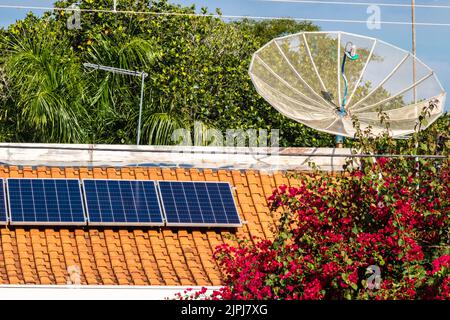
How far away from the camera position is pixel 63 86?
124 feet

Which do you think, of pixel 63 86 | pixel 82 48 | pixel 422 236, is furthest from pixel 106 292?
pixel 82 48

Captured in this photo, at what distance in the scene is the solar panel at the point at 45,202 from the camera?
16969mm

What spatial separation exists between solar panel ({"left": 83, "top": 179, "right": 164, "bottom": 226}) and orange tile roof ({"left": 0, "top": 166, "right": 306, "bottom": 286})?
0.28 m

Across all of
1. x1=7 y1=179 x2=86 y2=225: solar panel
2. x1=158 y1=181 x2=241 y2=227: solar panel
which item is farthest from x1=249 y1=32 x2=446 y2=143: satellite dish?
x1=7 y1=179 x2=86 y2=225: solar panel

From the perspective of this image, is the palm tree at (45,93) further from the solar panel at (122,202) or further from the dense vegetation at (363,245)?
the dense vegetation at (363,245)

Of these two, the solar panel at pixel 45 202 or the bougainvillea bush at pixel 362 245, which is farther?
the solar panel at pixel 45 202

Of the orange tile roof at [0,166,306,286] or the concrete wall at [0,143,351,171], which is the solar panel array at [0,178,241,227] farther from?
the concrete wall at [0,143,351,171]

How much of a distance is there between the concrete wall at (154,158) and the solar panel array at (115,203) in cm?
67

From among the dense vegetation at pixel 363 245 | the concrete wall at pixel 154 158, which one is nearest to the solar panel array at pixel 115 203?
the concrete wall at pixel 154 158

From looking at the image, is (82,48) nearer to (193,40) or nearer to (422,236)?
(193,40)

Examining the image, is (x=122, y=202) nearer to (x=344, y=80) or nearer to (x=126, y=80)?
(x=344, y=80)

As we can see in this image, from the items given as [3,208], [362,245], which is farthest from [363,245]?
[3,208]

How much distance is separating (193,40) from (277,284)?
3137 centimetres

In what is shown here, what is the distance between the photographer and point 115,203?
17.5 m
